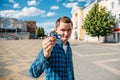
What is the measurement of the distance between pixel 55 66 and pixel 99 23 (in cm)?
3312

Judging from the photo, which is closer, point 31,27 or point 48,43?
point 48,43

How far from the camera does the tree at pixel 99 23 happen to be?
3450 cm

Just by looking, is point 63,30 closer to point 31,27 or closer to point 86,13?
point 86,13

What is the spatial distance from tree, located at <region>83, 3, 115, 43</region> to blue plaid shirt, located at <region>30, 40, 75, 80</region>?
107 feet

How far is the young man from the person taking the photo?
1975mm

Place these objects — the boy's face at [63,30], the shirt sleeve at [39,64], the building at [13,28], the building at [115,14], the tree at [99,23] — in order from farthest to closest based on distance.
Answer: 1. the building at [13,28]
2. the building at [115,14]
3. the tree at [99,23]
4. the boy's face at [63,30]
5. the shirt sleeve at [39,64]

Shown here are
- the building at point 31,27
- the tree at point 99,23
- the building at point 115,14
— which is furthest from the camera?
the building at point 31,27

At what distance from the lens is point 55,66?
2188 mm

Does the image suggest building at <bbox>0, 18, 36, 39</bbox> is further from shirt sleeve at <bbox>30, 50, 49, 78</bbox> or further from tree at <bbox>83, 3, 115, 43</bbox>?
shirt sleeve at <bbox>30, 50, 49, 78</bbox>

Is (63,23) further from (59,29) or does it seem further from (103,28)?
(103,28)

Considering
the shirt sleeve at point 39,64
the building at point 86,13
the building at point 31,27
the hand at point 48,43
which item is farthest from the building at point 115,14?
the building at point 31,27

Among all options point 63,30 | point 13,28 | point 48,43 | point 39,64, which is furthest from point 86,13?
point 13,28

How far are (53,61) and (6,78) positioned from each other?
18.8ft

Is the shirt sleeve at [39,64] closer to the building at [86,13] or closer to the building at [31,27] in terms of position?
the building at [86,13]
